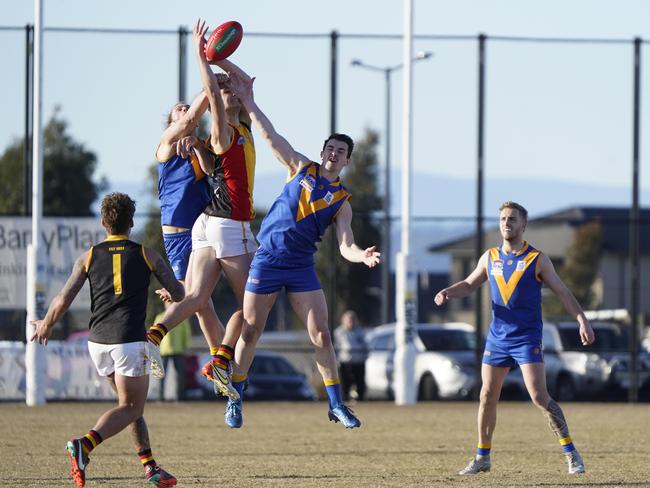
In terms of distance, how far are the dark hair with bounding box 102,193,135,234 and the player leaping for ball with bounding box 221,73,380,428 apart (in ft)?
5.00

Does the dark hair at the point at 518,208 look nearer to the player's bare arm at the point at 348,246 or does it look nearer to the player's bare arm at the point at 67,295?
the player's bare arm at the point at 348,246

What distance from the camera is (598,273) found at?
2154 inches

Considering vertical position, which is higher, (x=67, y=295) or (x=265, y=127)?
(x=265, y=127)

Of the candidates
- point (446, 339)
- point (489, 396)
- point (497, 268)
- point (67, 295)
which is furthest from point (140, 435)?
point (446, 339)

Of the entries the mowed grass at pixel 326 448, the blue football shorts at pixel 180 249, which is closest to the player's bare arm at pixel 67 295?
the mowed grass at pixel 326 448

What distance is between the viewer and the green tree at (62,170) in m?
36.5

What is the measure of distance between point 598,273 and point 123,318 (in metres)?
47.4

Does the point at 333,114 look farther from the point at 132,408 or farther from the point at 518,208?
the point at 132,408

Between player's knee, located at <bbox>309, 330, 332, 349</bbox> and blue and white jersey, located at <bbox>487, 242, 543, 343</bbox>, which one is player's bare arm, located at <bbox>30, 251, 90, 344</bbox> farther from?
blue and white jersey, located at <bbox>487, 242, 543, 343</bbox>

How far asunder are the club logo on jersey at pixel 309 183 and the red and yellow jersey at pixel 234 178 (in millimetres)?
664

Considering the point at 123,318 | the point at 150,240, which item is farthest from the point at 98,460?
the point at 150,240

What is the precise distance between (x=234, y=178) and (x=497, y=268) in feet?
7.12

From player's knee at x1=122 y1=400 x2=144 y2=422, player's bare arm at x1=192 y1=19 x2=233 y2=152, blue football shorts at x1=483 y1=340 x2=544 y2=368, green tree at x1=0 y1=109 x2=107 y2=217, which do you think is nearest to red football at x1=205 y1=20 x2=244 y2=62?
player's bare arm at x1=192 y1=19 x2=233 y2=152

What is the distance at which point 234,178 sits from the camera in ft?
35.1
